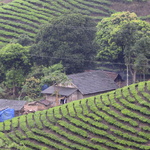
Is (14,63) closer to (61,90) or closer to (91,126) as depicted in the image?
(61,90)

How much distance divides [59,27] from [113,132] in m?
14.2

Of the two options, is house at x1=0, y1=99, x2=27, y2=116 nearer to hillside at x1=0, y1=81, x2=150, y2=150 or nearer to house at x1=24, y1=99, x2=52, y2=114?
house at x1=24, y1=99, x2=52, y2=114

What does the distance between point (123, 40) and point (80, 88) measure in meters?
5.91

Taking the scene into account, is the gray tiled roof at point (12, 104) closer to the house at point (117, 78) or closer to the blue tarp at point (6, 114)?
the blue tarp at point (6, 114)

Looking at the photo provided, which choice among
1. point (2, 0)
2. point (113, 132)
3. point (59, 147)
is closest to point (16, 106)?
point (59, 147)

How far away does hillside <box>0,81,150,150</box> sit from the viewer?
19.2 metres

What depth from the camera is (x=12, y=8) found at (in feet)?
144

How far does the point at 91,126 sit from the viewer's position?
2055cm

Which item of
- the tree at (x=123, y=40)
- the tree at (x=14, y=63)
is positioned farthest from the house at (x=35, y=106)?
the tree at (x=123, y=40)

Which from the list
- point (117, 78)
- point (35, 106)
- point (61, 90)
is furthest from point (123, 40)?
point (35, 106)

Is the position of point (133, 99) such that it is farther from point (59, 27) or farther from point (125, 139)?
point (59, 27)

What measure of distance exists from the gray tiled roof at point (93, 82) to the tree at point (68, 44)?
2.13 metres

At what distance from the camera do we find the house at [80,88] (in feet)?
88.0

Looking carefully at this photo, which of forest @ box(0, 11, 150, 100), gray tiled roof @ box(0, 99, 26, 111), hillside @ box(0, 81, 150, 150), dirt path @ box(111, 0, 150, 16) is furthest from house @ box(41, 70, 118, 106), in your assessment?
dirt path @ box(111, 0, 150, 16)
